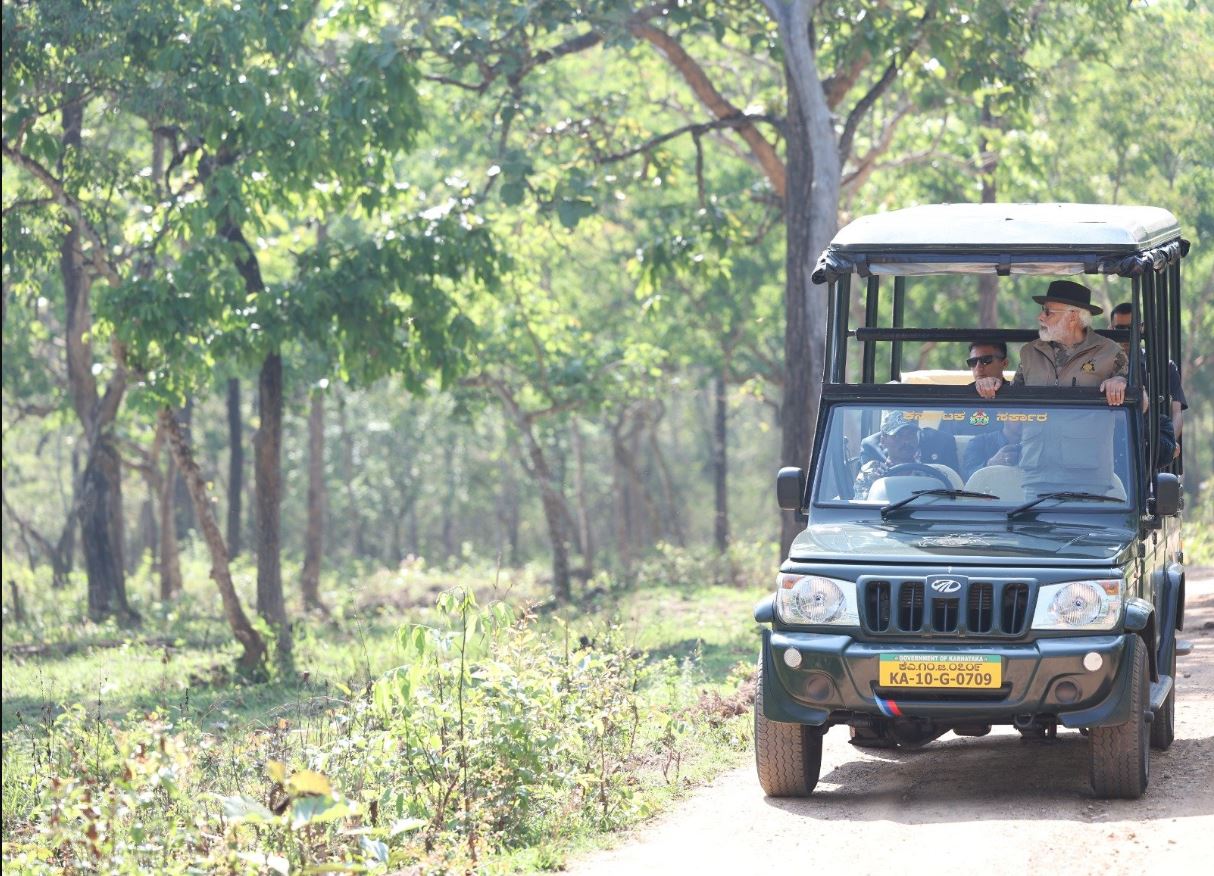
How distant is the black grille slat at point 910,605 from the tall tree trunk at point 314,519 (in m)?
21.7

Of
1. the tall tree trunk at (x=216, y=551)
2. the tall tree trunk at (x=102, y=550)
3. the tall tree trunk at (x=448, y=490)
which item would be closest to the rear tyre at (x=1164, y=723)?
the tall tree trunk at (x=216, y=551)

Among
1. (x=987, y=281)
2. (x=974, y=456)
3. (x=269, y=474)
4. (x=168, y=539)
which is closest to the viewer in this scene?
(x=974, y=456)

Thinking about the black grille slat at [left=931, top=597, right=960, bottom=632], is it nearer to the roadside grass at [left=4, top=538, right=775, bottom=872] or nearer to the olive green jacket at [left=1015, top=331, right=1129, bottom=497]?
the olive green jacket at [left=1015, top=331, right=1129, bottom=497]

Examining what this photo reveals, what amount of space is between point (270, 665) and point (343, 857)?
30.2 feet

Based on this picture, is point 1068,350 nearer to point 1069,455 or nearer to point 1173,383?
point 1069,455

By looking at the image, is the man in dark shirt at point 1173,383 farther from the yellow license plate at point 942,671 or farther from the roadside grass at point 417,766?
the roadside grass at point 417,766

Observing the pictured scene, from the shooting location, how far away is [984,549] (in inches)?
296

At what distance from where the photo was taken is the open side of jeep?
23.9 feet

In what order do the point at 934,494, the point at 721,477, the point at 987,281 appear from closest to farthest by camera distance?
the point at 934,494, the point at 987,281, the point at 721,477

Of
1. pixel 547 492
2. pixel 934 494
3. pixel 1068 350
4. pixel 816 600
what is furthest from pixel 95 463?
pixel 816 600

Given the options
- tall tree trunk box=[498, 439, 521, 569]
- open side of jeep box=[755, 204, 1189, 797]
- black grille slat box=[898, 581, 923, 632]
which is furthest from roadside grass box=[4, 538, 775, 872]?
tall tree trunk box=[498, 439, 521, 569]

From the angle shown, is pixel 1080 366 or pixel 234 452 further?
pixel 234 452

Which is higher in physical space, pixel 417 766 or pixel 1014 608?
pixel 1014 608

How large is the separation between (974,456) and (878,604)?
1298mm
